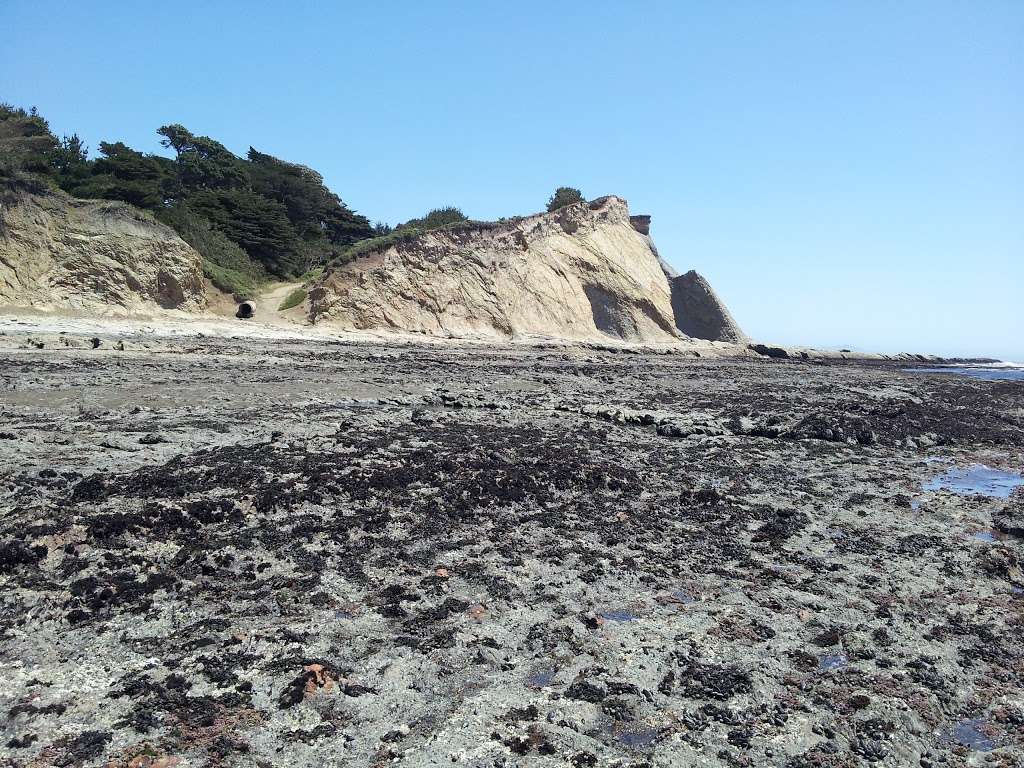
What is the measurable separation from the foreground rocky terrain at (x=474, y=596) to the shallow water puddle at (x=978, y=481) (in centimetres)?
28

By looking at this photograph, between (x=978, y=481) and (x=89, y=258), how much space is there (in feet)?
87.0

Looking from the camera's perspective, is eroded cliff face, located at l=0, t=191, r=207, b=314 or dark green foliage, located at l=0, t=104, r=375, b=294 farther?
dark green foliage, located at l=0, t=104, r=375, b=294

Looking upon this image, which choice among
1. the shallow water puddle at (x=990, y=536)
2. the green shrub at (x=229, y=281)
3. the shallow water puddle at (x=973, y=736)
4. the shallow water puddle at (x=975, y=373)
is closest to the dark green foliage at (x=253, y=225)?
the green shrub at (x=229, y=281)

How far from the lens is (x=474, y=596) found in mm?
5668

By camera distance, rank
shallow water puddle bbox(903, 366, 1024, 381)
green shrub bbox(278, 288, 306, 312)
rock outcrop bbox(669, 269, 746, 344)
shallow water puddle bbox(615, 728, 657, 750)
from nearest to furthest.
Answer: shallow water puddle bbox(615, 728, 657, 750) < green shrub bbox(278, 288, 306, 312) < shallow water puddle bbox(903, 366, 1024, 381) < rock outcrop bbox(669, 269, 746, 344)

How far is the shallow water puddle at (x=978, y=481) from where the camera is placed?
1029cm

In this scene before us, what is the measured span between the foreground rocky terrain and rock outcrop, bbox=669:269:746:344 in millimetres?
42031

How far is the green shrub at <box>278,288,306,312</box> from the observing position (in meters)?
30.9

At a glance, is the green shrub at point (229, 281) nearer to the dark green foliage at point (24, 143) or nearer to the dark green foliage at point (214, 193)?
the dark green foliage at point (214, 193)

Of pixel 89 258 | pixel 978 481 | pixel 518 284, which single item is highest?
pixel 518 284

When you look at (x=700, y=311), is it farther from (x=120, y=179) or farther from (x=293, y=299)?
(x=120, y=179)

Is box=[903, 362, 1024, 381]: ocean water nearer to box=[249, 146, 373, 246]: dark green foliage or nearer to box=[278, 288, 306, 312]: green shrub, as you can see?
box=[278, 288, 306, 312]: green shrub

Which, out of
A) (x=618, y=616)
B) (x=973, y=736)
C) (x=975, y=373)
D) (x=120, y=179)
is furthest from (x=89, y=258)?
(x=975, y=373)

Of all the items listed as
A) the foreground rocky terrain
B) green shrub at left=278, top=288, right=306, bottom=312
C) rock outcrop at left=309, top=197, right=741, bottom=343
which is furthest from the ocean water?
green shrub at left=278, top=288, right=306, bottom=312
